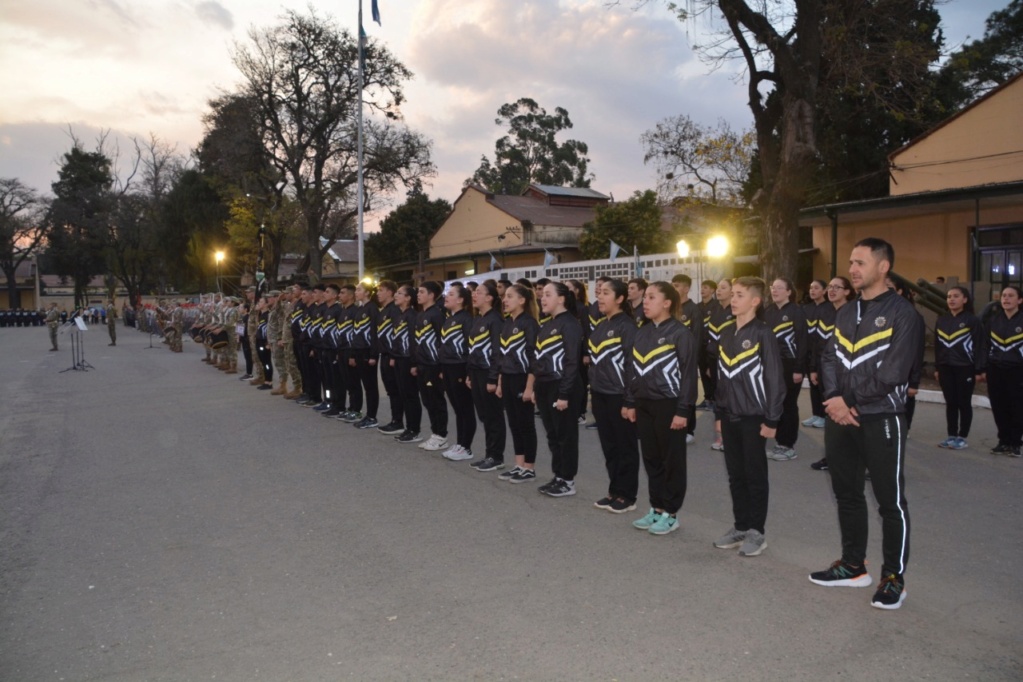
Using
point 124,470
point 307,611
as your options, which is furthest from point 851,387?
point 124,470

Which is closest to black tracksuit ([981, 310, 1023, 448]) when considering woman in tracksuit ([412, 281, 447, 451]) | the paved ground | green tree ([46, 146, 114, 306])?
the paved ground

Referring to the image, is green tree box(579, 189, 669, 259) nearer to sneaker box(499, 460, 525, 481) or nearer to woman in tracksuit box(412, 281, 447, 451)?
woman in tracksuit box(412, 281, 447, 451)

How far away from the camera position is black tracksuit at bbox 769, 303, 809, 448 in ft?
27.8

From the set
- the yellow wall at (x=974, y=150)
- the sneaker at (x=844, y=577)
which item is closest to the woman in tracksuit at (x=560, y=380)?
the sneaker at (x=844, y=577)

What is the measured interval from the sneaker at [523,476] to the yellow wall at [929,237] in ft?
59.5

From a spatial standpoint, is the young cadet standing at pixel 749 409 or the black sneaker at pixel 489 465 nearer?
the young cadet standing at pixel 749 409

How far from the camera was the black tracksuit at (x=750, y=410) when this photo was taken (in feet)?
17.2

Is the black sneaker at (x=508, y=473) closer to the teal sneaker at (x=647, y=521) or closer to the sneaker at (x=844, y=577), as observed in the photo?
the teal sneaker at (x=647, y=521)

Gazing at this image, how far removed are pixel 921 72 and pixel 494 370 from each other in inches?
551

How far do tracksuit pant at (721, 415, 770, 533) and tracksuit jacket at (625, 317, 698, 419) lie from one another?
1.37ft

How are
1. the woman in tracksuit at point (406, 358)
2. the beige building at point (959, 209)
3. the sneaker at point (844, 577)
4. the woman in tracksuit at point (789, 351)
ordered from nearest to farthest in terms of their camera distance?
the sneaker at point (844, 577), the woman in tracksuit at point (789, 351), the woman in tracksuit at point (406, 358), the beige building at point (959, 209)

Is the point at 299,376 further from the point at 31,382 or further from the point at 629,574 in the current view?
the point at 629,574

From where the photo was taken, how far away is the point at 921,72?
1650 cm

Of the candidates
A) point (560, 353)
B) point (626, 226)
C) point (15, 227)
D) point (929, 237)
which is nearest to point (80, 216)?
point (15, 227)
